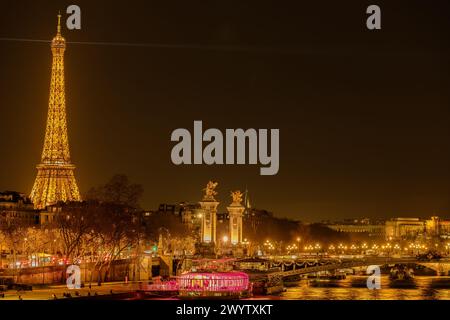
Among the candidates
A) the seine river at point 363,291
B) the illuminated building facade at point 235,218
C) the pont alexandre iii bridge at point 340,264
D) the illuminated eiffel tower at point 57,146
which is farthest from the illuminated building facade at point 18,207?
the seine river at point 363,291

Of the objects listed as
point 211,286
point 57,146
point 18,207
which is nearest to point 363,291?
point 211,286

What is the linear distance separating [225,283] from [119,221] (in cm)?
1632

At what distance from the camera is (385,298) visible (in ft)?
230

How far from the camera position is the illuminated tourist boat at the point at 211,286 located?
6531cm

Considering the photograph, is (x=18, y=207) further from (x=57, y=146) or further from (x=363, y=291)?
(x=363, y=291)

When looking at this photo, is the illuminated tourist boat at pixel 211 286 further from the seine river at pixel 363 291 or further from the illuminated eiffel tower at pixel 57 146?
the illuminated eiffel tower at pixel 57 146

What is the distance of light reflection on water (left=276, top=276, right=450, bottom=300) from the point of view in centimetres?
7081

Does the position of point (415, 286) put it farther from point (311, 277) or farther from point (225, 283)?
point (225, 283)

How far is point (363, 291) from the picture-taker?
76.8 m

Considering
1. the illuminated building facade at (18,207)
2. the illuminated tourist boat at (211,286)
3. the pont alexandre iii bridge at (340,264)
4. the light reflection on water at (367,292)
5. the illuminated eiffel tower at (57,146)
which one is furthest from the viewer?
the illuminated building facade at (18,207)

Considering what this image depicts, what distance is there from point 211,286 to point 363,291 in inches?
596
